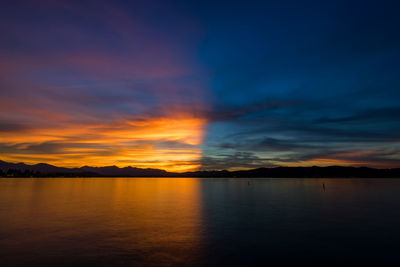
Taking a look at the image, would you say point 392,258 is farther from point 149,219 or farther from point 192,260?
point 149,219

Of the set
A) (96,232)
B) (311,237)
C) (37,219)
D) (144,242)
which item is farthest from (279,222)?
(37,219)

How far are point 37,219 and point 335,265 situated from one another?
3537 cm

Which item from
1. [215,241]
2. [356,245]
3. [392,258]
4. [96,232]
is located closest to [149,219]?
[96,232]

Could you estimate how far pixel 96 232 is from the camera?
28531 mm

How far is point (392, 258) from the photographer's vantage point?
20422mm

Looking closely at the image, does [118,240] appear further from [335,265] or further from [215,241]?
[335,265]

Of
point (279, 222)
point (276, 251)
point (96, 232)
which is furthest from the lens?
point (279, 222)

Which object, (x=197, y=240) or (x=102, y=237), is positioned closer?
(x=197, y=240)

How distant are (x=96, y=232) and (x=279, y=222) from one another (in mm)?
21862

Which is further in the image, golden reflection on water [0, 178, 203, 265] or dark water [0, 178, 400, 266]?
golden reflection on water [0, 178, 203, 265]

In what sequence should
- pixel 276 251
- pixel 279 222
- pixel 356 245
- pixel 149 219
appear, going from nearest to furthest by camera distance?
pixel 276 251 < pixel 356 245 < pixel 279 222 < pixel 149 219

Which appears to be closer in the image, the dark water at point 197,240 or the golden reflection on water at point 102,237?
the dark water at point 197,240

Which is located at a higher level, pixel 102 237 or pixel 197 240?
pixel 102 237

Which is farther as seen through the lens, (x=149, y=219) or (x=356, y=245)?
(x=149, y=219)
